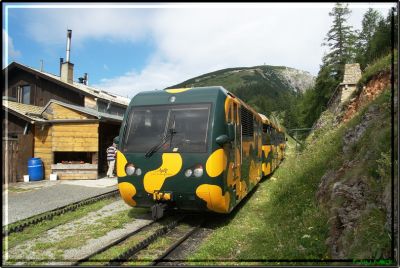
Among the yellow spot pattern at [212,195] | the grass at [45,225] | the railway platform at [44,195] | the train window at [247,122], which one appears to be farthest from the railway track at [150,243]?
the railway platform at [44,195]

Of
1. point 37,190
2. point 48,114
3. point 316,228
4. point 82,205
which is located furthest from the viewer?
point 48,114

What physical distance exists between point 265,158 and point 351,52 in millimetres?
38676

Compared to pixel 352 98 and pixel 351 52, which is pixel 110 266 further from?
pixel 351 52

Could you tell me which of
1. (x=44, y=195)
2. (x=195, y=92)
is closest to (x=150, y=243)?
(x=195, y=92)

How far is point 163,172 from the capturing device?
712 cm

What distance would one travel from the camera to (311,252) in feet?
17.6

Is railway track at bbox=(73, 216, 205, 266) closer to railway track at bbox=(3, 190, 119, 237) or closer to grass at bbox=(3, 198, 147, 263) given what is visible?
grass at bbox=(3, 198, 147, 263)

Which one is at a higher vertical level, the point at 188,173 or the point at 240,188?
the point at 188,173

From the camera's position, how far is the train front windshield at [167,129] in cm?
713

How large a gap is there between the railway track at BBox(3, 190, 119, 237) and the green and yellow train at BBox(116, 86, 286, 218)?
2257mm

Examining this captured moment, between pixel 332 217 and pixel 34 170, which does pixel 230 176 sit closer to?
pixel 332 217

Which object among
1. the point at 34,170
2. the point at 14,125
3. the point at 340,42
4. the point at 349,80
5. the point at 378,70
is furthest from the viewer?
the point at 340,42

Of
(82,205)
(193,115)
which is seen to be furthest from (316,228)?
(82,205)

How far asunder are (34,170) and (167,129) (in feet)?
37.8
